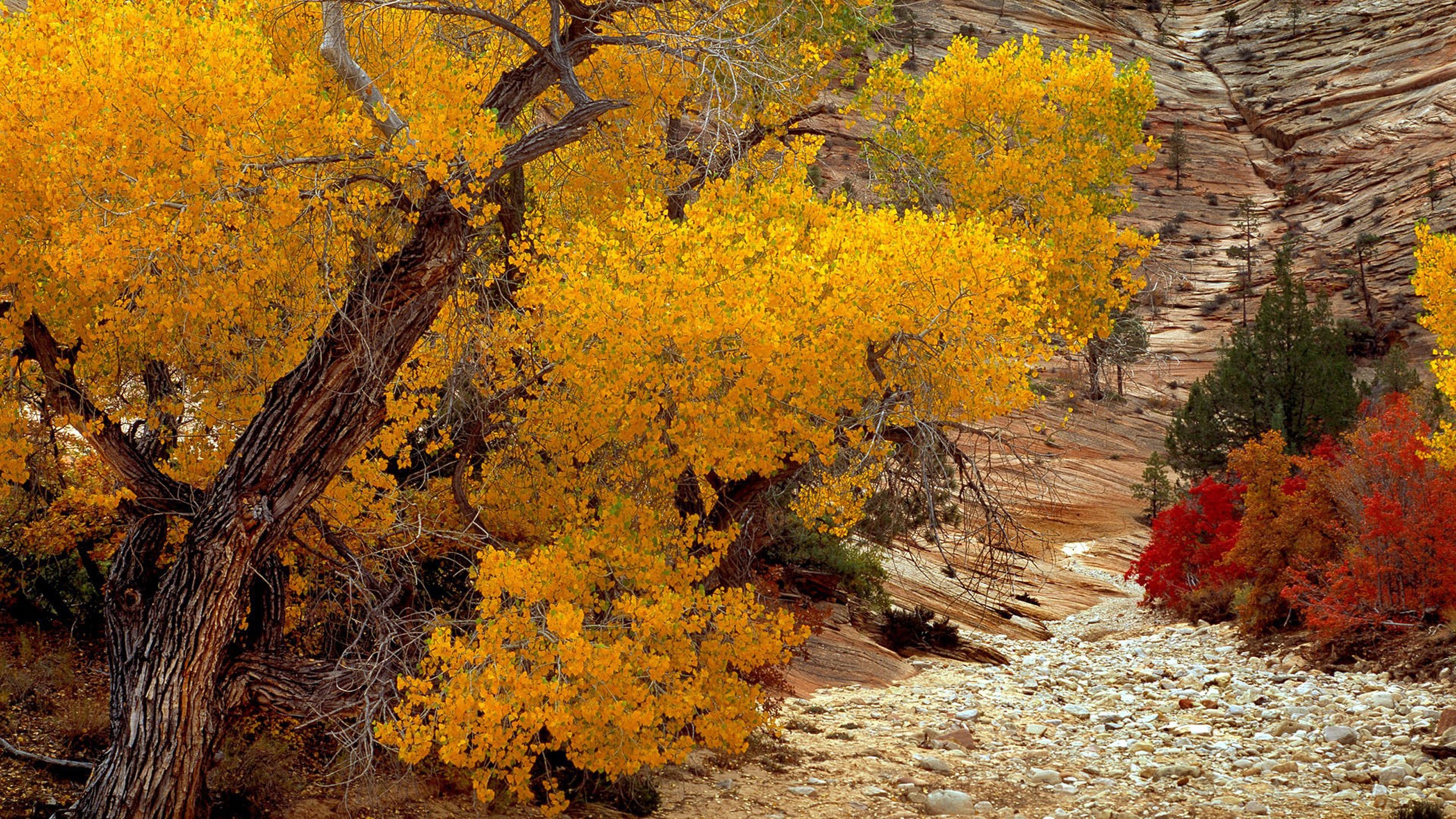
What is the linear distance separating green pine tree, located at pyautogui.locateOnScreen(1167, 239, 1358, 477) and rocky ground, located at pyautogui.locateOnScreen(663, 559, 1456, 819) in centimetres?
1670

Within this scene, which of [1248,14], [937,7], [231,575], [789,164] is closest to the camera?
[231,575]

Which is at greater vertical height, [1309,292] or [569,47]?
[1309,292]

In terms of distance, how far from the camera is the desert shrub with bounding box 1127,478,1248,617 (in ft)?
64.4

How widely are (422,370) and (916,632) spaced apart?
1063 centimetres

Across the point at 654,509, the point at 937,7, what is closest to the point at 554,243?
the point at 654,509

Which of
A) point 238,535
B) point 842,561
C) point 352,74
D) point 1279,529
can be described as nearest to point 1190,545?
point 1279,529

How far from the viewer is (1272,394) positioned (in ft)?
94.1

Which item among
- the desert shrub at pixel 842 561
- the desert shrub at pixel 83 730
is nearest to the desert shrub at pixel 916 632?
the desert shrub at pixel 842 561

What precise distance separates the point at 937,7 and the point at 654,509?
61.8 meters

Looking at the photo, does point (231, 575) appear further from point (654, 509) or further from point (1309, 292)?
point (1309, 292)

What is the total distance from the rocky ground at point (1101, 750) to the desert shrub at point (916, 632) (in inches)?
45.8

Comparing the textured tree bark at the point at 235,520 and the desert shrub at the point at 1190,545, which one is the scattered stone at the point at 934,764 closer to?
the textured tree bark at the point at 235,520

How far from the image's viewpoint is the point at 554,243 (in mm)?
7527

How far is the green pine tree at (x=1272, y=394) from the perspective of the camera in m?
28.4
